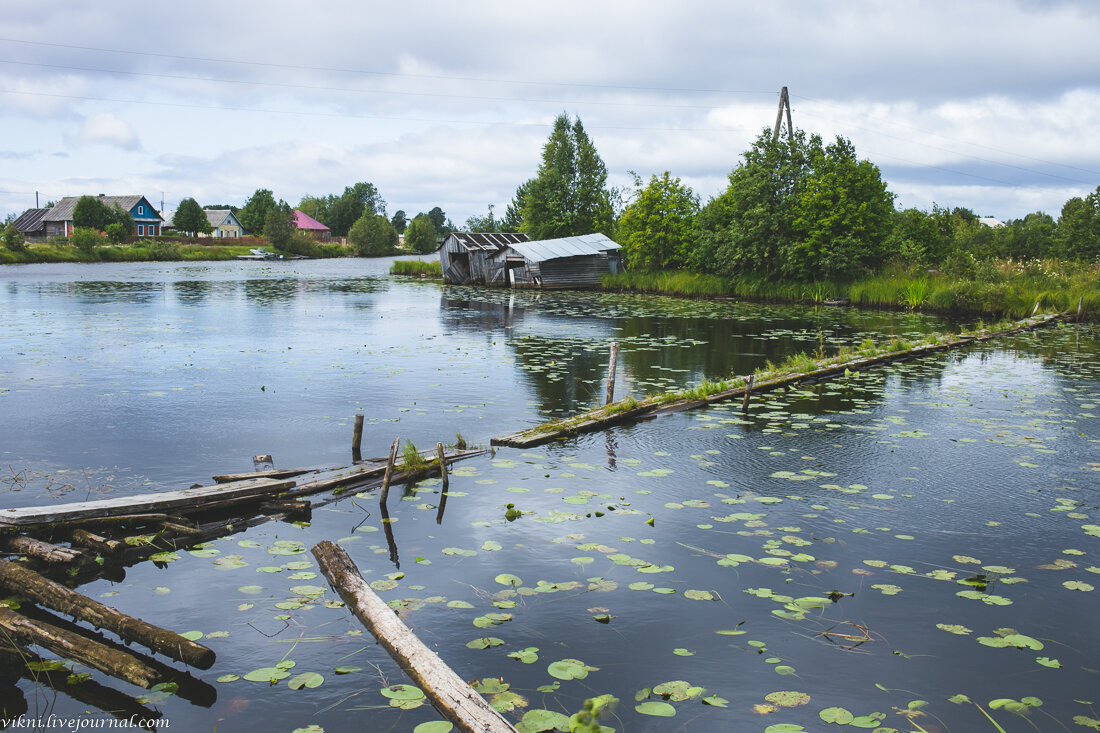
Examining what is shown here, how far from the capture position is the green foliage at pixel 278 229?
357ft

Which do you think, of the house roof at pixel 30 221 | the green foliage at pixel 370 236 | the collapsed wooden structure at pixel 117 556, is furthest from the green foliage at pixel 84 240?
the collapsed wooden structure at pixel 117 556

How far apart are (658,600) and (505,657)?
4.79 ft

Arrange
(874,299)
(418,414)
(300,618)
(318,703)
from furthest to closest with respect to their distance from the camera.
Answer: (874,299), (418,414), (300,618), (318,703)

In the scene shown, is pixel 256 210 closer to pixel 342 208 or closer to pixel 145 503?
pixel 342 208

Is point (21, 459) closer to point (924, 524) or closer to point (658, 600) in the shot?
point (658, 600)

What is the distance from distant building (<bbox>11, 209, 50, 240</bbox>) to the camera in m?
93.1

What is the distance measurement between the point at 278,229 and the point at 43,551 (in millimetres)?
110998

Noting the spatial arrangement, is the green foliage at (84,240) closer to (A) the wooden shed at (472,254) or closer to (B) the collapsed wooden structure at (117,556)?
(A) the wooden shed at (472,254)

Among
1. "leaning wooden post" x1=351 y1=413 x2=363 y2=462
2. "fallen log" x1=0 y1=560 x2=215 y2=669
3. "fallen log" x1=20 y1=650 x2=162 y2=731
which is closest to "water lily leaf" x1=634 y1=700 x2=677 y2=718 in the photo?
"fallen log" x1=0 y1=560 x2=215 y2=669

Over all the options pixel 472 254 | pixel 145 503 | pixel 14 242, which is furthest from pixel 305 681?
pixel 14 242

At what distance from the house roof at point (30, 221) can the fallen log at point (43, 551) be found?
106m

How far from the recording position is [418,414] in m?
12.8

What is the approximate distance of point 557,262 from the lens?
4919cm

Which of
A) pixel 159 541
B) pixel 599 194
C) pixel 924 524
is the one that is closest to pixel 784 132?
pixel 599 194
